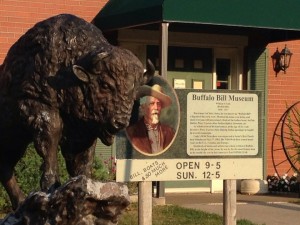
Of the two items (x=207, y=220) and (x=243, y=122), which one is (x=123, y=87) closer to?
(x=243, y=122)

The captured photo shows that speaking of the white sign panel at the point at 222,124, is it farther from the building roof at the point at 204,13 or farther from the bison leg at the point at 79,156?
the building roof at the point at 204,13

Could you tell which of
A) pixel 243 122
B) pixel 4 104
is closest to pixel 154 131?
pixel 243 122

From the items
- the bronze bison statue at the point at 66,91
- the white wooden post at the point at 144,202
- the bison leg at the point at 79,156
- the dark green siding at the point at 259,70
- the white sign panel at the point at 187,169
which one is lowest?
the white wooden post at the point at 144,202

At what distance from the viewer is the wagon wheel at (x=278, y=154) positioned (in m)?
16.1

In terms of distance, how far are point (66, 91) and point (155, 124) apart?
3.67 metres

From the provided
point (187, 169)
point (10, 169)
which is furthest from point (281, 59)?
point (10, 169)

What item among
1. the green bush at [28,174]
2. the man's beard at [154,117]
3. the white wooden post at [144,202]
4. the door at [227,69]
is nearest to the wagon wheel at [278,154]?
the door at [227,69]

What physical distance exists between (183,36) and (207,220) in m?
4.98

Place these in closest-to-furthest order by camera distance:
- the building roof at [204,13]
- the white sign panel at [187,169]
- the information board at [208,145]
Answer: the white sign panel at [187,169], the information board at [208,145], the building roof at [204,13]

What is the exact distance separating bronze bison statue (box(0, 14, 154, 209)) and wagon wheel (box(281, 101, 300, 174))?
1224cm

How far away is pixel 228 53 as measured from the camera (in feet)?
51.6

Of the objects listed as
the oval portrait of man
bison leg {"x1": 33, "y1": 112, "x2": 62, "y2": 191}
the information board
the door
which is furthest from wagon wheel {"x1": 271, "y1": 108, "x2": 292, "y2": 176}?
bison leg {"x1": 33, "y1": 112, "x2": 62, "y2": 191}

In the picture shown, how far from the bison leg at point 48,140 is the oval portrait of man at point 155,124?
3.21m

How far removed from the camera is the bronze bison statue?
3.54 metres
